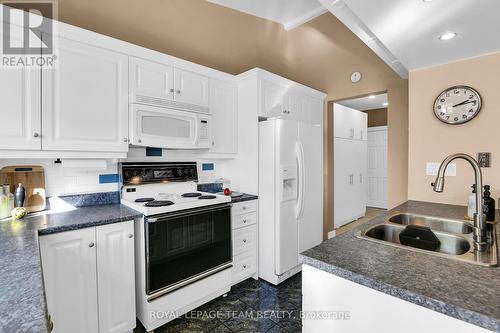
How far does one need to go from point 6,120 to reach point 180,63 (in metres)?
1.36

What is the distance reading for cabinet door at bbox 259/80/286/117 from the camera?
2.72m

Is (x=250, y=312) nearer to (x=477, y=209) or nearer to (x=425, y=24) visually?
(x=477, y=209)

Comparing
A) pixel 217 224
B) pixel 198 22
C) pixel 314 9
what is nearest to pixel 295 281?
pixel 217 224

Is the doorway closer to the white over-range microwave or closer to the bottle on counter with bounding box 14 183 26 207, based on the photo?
the white over-range microwave

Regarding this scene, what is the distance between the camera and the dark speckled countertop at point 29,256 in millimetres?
618

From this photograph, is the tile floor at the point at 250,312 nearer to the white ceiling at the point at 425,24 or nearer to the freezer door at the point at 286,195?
the freezer door at the point at 286,195

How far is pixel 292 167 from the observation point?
2721mm

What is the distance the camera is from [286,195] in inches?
105

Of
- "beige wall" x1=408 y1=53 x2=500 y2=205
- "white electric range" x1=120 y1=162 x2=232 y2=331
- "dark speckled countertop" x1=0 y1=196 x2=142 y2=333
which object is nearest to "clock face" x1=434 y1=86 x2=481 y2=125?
"beige wall" x1=408 y1=53 x2=500 y2=205

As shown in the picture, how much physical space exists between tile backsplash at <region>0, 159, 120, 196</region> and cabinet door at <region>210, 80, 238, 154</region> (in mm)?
995

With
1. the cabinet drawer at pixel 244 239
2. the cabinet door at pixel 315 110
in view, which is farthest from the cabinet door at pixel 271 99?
the cabinet drawer at pixel 244 239

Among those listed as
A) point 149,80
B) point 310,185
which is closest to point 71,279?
point 149,80

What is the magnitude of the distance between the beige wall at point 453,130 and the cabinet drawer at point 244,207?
1552mm

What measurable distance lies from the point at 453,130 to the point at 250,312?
2.36 metres
